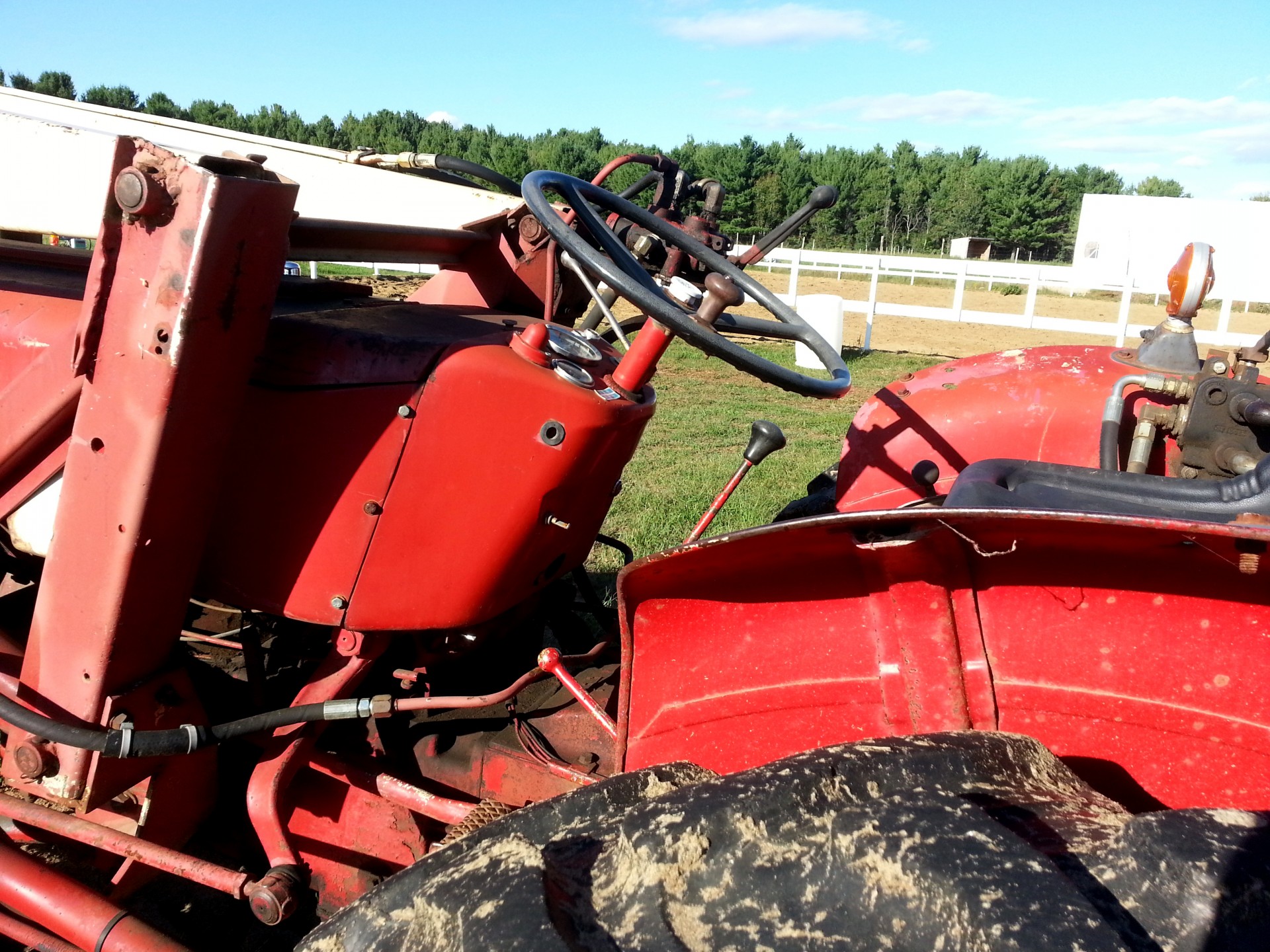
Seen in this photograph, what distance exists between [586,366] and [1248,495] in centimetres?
105

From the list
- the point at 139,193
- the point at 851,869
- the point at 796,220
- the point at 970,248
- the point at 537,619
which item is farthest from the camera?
the point at 970,248

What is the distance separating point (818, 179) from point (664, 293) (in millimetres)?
56249

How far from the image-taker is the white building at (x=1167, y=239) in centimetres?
1476

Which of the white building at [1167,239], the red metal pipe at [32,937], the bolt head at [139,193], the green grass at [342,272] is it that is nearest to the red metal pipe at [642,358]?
the bolt head at [139,193]

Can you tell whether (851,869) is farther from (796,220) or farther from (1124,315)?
(1124,315)

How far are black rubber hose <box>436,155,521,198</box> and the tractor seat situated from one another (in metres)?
1.28

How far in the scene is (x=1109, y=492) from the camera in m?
1.53

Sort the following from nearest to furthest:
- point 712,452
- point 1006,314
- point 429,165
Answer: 1. point 429,165
2. point 712,452
3. point 1006,314

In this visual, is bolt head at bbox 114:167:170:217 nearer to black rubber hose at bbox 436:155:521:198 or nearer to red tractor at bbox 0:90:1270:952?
red tractor at bbox 0:90:1270:952

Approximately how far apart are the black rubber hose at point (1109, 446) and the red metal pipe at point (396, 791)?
1481mm

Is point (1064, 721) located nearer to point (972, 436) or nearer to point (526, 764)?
point (526, 764)

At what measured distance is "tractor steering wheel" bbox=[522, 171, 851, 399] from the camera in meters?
1.33

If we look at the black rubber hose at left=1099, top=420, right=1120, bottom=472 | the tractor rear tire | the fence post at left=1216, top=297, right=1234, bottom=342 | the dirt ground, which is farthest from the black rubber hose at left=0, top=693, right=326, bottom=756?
the fence post at left=1216, top=297, right=1234, bottom=342

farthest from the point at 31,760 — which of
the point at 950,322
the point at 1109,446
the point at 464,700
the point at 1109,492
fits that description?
the point at 950,322
